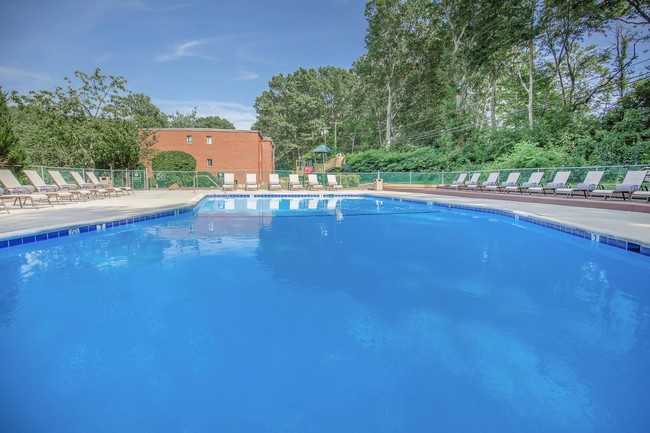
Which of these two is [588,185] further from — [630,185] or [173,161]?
[173,161]

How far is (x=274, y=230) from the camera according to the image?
7.37m

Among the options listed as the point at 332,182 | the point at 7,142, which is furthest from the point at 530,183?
the point at 7,142

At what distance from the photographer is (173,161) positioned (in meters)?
25.9

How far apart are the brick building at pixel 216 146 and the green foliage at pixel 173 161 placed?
0.94m

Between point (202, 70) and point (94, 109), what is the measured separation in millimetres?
8170

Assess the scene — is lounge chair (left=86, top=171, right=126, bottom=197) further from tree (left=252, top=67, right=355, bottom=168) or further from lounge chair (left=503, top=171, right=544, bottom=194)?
tree (left=252, top=67, right=355, bottom=168)

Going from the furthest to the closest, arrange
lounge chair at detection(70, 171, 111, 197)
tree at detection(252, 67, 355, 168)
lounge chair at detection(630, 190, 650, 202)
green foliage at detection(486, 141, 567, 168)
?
1. tree at detection(252, 67, 355, 168)
2. green foliage at detection(486, 141, 567, 168)
3. lounge chair at detection(70, 171, 111, 197)
4. lounge chair at detection(630, 190, 650, 202)

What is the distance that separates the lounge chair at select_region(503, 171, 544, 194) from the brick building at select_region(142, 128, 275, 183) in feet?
60.1

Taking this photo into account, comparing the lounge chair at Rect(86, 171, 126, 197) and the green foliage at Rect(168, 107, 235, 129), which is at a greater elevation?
the green foliage at Rect(168, 107, 235, 129)

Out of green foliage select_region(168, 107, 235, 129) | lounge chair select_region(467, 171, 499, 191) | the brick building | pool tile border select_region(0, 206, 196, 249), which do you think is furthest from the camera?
green foliage select_region(168, 107, 235, 129)

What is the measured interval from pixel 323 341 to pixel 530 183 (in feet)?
40.2

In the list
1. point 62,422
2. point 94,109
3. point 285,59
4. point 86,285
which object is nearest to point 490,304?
point 62,422

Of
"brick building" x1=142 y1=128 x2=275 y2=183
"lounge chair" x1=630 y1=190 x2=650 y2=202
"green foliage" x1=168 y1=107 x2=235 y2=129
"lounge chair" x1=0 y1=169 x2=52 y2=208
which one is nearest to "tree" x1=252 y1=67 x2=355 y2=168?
"brick building" x1=142 y1=128 x2=275 y2=183

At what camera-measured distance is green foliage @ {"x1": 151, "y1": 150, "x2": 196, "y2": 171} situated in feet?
84.0
